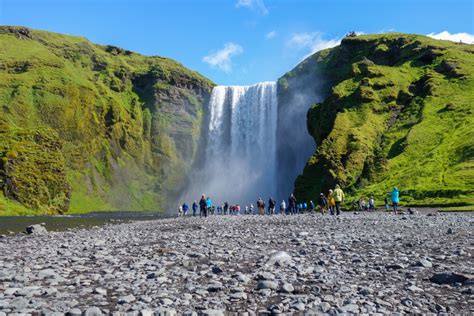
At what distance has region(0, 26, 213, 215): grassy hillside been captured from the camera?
374 feet

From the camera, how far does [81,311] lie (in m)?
7.84

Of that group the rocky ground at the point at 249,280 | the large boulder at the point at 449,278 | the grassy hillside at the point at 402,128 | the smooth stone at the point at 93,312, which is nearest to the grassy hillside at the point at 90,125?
→ the grassy hillside at the point at 402,128

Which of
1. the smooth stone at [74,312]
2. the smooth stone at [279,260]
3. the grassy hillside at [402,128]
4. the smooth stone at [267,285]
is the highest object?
the grassy hillside at [402,128]

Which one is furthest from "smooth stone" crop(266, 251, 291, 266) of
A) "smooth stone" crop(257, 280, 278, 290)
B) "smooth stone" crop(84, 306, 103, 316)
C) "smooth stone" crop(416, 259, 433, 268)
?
"smooth stone" crop(84, 306, 103, 316)

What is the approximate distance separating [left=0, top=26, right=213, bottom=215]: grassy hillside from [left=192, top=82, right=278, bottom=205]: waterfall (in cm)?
1890

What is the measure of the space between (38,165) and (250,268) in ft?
374

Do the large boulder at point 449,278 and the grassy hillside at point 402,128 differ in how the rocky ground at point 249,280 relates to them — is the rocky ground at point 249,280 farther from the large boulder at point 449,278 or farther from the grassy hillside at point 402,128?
the grassy hillside at point 402,128

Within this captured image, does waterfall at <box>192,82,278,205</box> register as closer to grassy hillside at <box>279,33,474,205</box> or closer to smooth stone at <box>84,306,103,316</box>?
grassy hillside at <box>279,33,474,205</box>

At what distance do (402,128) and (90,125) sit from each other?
106 metres

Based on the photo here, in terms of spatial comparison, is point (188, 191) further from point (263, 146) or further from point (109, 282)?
point (109, 282)

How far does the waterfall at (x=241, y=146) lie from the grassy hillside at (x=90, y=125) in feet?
62.0

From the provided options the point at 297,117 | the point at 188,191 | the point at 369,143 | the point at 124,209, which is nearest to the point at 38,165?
the point at 124,209

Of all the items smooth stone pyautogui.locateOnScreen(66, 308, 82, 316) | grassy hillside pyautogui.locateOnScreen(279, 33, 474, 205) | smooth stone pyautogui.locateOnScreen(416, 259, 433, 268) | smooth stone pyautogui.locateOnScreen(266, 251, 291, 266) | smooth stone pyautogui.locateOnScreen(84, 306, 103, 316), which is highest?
grassy hillside pyautogui.locateOnScreen(279, 33, 474, 205)

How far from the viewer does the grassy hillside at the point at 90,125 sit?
114 m
